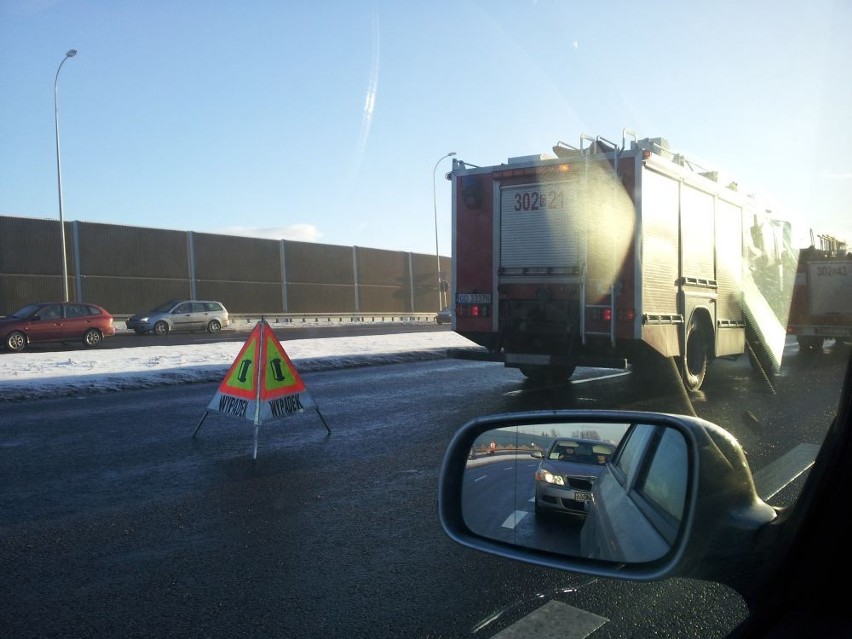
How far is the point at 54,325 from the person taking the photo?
78.5 ft

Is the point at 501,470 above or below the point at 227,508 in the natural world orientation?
above

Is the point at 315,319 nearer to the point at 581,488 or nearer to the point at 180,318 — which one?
the point at 180,318

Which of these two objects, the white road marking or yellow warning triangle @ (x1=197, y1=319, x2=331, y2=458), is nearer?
the white road marking

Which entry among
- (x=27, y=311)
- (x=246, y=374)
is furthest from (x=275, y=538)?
(x=27, y=311)

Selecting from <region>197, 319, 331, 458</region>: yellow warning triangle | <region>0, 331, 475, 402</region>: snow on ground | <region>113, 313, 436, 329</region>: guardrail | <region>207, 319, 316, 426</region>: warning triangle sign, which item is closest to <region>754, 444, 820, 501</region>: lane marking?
<region>197, 319, 331, 458</region>: yellow warning triangle

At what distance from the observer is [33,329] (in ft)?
76.4

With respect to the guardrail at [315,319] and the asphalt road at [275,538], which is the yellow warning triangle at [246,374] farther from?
the guardrail at [315,319]

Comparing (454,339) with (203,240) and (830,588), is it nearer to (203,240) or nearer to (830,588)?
(830,588)

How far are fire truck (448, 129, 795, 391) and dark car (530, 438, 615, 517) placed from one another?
22.9 ft

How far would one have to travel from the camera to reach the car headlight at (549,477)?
6.26 feet

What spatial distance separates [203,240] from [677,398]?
145 ft

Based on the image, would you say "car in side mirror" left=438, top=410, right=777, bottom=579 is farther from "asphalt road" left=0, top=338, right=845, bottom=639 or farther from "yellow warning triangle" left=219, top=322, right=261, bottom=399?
"yellow warning triangle" left=219, top=322, right=261, bottom=399

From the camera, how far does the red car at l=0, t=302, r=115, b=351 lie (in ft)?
74.9

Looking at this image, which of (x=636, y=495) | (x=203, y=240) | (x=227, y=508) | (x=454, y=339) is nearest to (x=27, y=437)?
(x=227, y=508)
